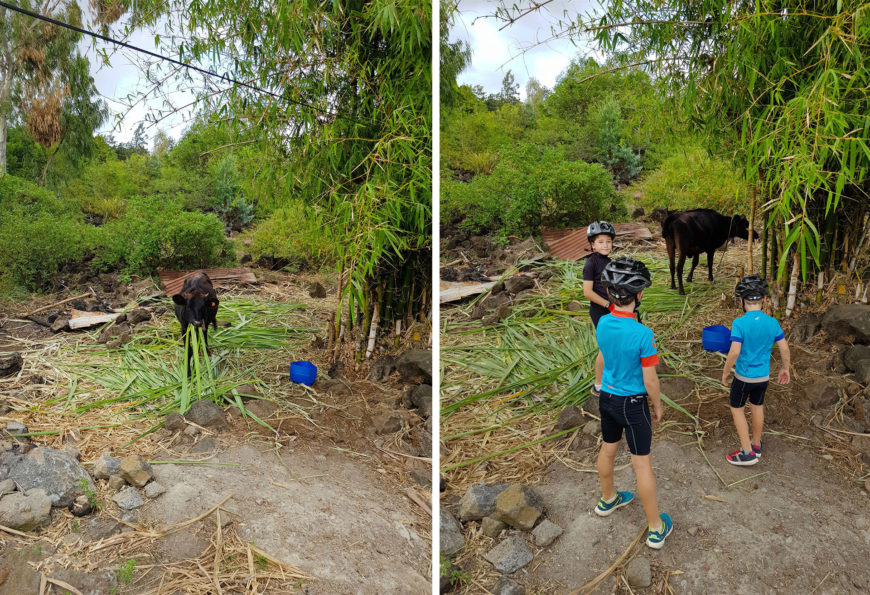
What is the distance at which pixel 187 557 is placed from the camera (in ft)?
4.76

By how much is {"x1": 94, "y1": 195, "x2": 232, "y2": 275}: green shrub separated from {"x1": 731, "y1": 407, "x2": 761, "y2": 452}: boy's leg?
162 centimetres

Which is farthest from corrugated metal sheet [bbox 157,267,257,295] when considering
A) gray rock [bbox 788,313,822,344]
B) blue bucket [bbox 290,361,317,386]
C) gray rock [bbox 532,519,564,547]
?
gray rock [bbox 788,313,822,344]

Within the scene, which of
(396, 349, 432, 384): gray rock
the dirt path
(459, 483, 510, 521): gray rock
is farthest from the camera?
(396, 349, 432, 384): gray rock

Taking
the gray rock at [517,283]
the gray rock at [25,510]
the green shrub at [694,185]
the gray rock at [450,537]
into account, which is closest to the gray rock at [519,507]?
the gray rock at [450,537]

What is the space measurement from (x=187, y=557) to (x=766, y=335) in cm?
152

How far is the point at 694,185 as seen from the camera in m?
1.87

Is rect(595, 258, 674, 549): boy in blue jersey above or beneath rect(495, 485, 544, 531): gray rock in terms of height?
above

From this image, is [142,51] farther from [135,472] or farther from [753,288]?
[753,288]

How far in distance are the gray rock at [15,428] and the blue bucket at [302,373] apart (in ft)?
2.50

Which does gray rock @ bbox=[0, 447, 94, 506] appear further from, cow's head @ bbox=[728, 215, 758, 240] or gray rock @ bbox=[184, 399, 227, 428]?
cow's head @ bbox=[728, 215, 758, 240]

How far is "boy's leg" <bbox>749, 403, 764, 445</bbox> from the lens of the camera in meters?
1.53

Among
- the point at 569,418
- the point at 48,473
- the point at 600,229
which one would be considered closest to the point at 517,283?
the point at 600,229

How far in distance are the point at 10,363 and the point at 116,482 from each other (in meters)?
0.44

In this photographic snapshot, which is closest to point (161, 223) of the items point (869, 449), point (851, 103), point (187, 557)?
point (187, 557)
